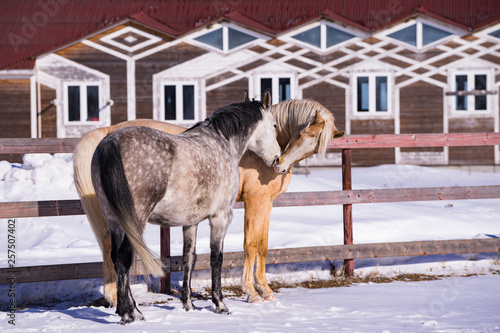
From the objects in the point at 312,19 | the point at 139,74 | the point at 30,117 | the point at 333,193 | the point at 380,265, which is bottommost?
the point at 380,265

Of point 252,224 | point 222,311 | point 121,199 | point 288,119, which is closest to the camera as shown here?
point 121,199

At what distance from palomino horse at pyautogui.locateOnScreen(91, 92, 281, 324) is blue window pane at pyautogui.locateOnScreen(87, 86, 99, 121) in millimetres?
15716

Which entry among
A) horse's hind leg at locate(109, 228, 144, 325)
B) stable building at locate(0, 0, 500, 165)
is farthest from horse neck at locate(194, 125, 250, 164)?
stable building at locate(0, 0, 500, 165)

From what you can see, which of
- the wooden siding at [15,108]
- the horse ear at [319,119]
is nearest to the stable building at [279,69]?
the wooden siding at [15,108]

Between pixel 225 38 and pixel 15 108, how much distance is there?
303 inches

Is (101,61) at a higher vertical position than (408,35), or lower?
lower

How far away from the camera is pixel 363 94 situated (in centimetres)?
2022

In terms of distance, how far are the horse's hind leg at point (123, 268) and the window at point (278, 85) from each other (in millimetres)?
16156

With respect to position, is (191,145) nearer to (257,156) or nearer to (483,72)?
(257,156)

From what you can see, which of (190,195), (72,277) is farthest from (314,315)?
(72,277)

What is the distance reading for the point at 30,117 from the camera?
64.2ft

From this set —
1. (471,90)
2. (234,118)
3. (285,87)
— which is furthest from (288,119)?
(471,90)

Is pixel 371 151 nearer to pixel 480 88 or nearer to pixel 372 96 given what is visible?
pixel 372 96

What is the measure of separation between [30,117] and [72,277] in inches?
617
